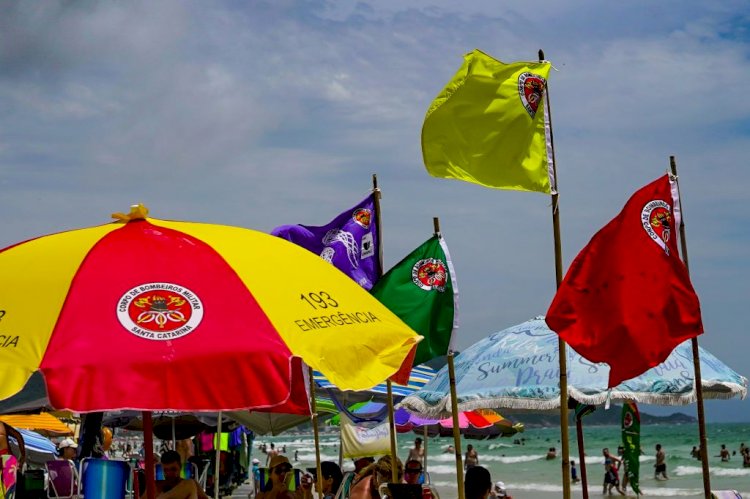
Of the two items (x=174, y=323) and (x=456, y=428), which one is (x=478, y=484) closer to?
(x=456, y=428)

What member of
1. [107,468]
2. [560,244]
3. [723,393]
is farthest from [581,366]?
[107,468]

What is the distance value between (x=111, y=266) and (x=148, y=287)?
0.29m

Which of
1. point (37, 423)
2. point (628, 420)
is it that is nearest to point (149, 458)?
point (628, 420)

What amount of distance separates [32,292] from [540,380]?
5.21m

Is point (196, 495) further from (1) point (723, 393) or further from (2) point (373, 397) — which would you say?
(2) point (373, 397)

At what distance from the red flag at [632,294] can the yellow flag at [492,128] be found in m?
0.70

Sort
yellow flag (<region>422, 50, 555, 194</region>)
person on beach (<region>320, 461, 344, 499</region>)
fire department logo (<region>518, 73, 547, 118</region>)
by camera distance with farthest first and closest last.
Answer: person on beach (<region>320, 461, 344, 499</region>), fire department logo (<region>518, 73, 547, 118</region>), yellow flag (<region>422, 50, 555, 194</region>)

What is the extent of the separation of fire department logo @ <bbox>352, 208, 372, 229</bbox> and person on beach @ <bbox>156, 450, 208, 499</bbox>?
3.08m

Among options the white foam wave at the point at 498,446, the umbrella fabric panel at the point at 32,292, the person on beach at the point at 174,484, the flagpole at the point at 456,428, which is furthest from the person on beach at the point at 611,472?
the white foam wave at the point at 498,446

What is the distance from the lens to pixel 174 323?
5.29 meters

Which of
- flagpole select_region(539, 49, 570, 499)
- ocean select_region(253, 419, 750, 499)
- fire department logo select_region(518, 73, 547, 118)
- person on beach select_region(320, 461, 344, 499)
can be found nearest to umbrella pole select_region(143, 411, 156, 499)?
flagpole select_region(539, 49, 570, 499)

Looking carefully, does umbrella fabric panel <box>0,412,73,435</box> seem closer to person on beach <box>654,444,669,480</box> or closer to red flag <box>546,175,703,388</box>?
red flag <box>546,175,703,388</box>

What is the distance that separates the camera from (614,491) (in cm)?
3756

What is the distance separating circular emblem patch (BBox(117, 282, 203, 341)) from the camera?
5.24 metres
